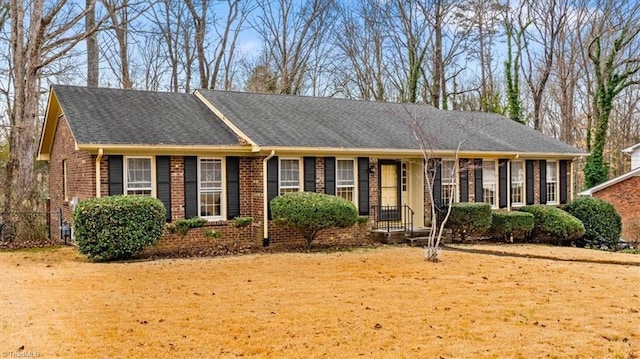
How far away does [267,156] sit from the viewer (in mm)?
14164

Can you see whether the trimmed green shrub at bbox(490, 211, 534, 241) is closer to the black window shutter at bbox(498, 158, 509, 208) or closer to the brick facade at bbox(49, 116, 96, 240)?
the black window shutter at bbox(498, 158, 509, 208)

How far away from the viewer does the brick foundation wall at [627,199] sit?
23.2m

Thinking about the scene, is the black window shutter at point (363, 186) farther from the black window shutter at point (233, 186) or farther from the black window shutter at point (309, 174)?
the black window shutter at point (233, 186)

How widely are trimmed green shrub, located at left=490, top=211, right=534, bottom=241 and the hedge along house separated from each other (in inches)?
48.7

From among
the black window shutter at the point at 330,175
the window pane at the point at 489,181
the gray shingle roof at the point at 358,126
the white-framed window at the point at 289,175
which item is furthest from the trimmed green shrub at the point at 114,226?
the window pane at the point at 489,181

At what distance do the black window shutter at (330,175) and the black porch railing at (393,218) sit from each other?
1.61 meters

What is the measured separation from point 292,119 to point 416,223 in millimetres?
4796

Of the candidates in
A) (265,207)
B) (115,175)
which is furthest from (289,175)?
(115,175)

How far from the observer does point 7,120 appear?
78.6ft

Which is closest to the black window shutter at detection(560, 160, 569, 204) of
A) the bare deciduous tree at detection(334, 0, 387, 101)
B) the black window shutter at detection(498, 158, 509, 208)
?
the black window shutter at detection(498, 158, 509, 208)

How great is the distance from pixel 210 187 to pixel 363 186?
423 cm

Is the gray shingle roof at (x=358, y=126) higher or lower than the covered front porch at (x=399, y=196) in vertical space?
higher

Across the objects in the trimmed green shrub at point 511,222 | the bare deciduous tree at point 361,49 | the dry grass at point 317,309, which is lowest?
the dry grass at point 317,309

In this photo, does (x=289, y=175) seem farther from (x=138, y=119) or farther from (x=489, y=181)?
(x=489, y=181)
